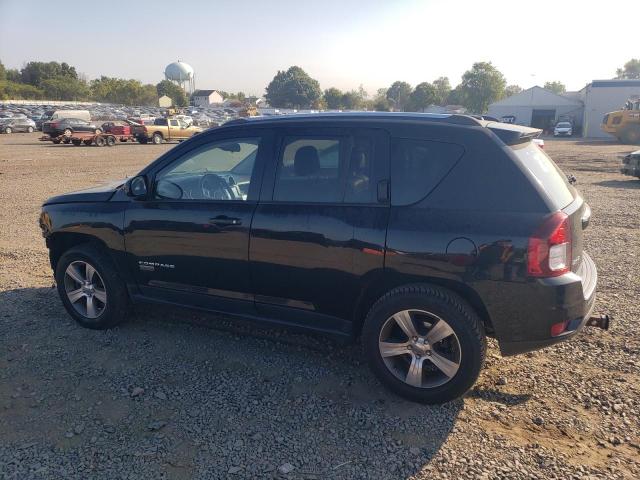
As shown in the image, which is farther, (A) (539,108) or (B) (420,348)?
(A) (539,108)

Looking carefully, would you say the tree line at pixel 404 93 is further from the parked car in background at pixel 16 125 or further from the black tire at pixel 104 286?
the black tire at pixel 104 286

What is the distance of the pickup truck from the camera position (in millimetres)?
33094

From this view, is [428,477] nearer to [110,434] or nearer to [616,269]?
[110,434]

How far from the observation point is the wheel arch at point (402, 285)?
3.21 metres

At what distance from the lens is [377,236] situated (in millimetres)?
3346

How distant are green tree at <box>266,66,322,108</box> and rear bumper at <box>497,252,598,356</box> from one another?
121 meters

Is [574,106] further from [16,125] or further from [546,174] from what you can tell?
[546,174]

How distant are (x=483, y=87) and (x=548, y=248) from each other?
90.7 m

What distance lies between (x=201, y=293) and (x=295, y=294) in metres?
0.87

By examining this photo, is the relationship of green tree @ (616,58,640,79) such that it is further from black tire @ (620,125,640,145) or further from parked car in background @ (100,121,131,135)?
A: parked car in background @ (100,121,131,135)

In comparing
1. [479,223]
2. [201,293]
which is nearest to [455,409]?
[479,223]

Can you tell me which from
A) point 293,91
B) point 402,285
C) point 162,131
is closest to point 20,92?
point 293,91

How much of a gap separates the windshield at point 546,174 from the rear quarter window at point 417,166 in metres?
0.45

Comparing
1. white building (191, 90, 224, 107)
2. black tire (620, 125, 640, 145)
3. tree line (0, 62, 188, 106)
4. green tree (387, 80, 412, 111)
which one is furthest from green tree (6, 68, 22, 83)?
black tire (620, 125, 640, 145)
